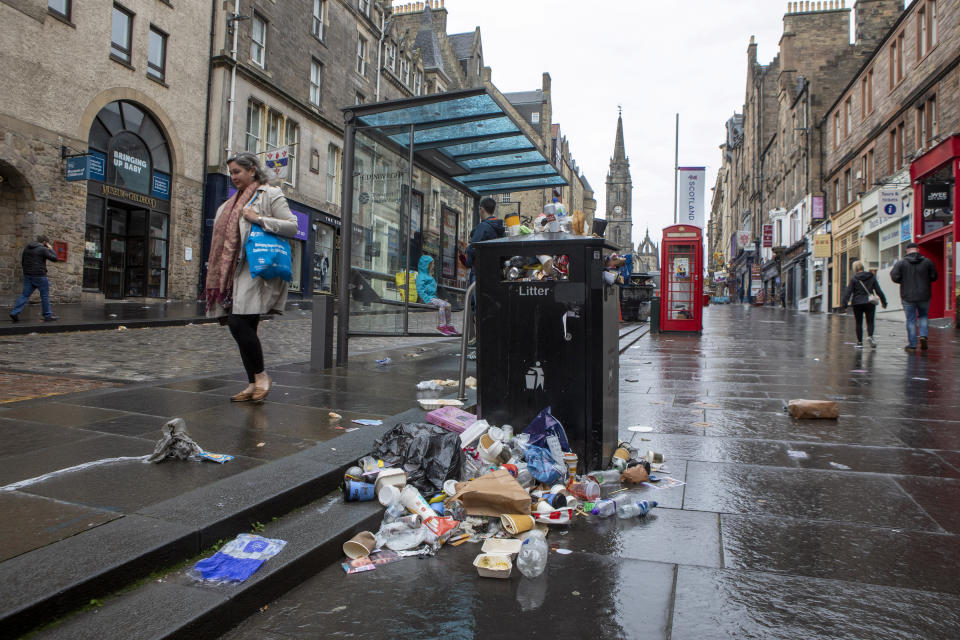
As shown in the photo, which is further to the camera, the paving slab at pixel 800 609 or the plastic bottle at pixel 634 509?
the plastic bottle at pixel 634 509

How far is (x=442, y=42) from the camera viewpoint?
1592 inches

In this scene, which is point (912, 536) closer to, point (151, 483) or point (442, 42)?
point (151, 483)

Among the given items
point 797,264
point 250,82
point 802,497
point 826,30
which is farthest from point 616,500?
point 826,30

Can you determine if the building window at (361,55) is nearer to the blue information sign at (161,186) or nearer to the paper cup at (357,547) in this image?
the blue information sign at (161,186)

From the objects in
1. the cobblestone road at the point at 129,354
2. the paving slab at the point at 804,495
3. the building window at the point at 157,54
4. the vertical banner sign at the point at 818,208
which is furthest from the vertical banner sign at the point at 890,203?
the building window at the point at 157,54

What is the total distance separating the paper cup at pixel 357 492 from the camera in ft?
8.96

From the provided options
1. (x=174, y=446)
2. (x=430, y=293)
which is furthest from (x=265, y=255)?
(x=430, y=293)

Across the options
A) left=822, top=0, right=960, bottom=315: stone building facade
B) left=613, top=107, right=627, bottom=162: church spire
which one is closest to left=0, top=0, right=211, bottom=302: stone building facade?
left=822, top=0, right=960, bottom=315: stone building facade

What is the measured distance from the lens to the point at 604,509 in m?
2.81

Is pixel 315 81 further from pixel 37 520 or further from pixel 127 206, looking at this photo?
pixel 37 520

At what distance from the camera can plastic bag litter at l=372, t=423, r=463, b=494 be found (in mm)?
2988

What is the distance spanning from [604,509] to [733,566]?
0.68 m

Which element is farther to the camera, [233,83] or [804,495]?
[233,83]

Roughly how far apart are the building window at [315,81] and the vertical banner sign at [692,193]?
17.6 metres
